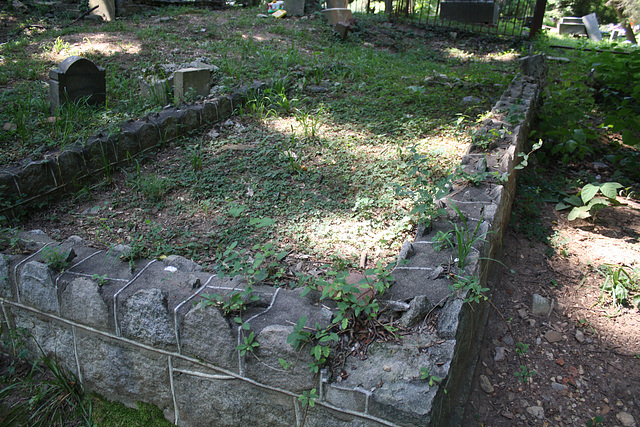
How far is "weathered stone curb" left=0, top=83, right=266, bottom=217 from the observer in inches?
123

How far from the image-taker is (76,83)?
14.4 feet

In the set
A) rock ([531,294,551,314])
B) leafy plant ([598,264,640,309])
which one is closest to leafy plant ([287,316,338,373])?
rock ([531,294,551,314])

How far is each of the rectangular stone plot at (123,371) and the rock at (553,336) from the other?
212 centimetres

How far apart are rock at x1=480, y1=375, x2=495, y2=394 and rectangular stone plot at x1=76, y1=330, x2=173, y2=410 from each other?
1594 millimetres

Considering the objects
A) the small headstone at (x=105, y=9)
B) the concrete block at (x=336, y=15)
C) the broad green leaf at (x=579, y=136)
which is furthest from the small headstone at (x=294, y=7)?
the broad green leaf at (x=579, y=136)

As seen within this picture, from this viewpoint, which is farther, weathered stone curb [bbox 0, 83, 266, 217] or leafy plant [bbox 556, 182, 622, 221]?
leafy plant [bbox 556, 182, 622, 221]

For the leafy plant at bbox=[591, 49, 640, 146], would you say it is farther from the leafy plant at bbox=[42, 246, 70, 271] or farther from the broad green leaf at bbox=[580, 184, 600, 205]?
the leafy plant at bbox=[42, 246, 70, 271]

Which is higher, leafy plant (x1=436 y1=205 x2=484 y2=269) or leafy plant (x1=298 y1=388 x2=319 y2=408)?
leafy plant (x1=436 y1=205 x2=484 y2=269)

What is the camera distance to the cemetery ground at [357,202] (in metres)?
2.37

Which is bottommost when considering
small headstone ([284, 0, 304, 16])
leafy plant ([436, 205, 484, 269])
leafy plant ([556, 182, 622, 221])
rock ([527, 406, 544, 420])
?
rock ([527, 406, 544, 420])

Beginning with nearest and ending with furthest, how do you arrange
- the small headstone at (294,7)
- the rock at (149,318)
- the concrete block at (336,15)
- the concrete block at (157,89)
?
the rock at (149,318) → the concrete block at (157,89) → the concrete block at (336,15) → the small headstone at (294,7)

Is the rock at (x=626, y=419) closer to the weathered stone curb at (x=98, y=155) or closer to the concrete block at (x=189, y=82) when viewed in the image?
the weathered stone curb at (x=98, y=155)

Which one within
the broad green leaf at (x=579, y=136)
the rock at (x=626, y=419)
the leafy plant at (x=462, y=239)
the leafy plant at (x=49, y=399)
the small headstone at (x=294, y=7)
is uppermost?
the small headstone at (x=294, y=7)

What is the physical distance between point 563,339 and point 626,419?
0.52 metres
